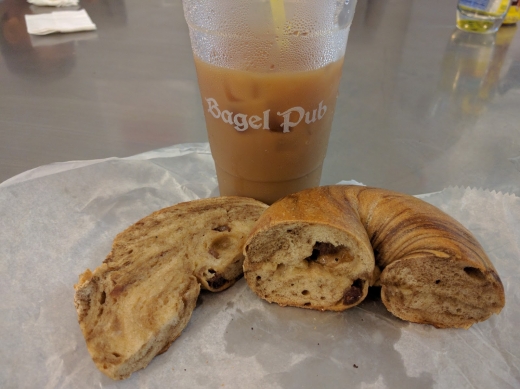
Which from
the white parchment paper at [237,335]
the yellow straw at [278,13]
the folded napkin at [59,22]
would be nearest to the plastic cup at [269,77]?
the yellow straw at [278,13]

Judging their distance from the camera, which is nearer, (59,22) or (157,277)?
(157,277)

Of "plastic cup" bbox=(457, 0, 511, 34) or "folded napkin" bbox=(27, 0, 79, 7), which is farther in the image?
"folded napkin" bbox=(27, 0, 79, 7)

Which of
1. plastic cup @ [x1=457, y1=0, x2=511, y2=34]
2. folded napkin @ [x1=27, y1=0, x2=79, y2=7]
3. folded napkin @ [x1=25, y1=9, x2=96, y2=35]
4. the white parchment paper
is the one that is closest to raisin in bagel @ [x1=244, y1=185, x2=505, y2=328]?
the white parchment paper

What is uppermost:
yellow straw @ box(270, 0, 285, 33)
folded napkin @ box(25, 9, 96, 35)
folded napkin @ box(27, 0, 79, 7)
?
yellow straw @ box(270, 0, 285, 33)

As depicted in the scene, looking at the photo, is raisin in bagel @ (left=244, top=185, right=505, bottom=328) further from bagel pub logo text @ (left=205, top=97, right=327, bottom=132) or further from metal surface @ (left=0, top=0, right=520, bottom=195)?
metal surface @ (left=0, top=0, right=520, bottom=195)

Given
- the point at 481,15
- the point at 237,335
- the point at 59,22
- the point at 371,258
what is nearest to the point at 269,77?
the point at 371,258

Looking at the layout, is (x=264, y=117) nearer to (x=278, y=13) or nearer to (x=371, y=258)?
(x=278, y=13)
